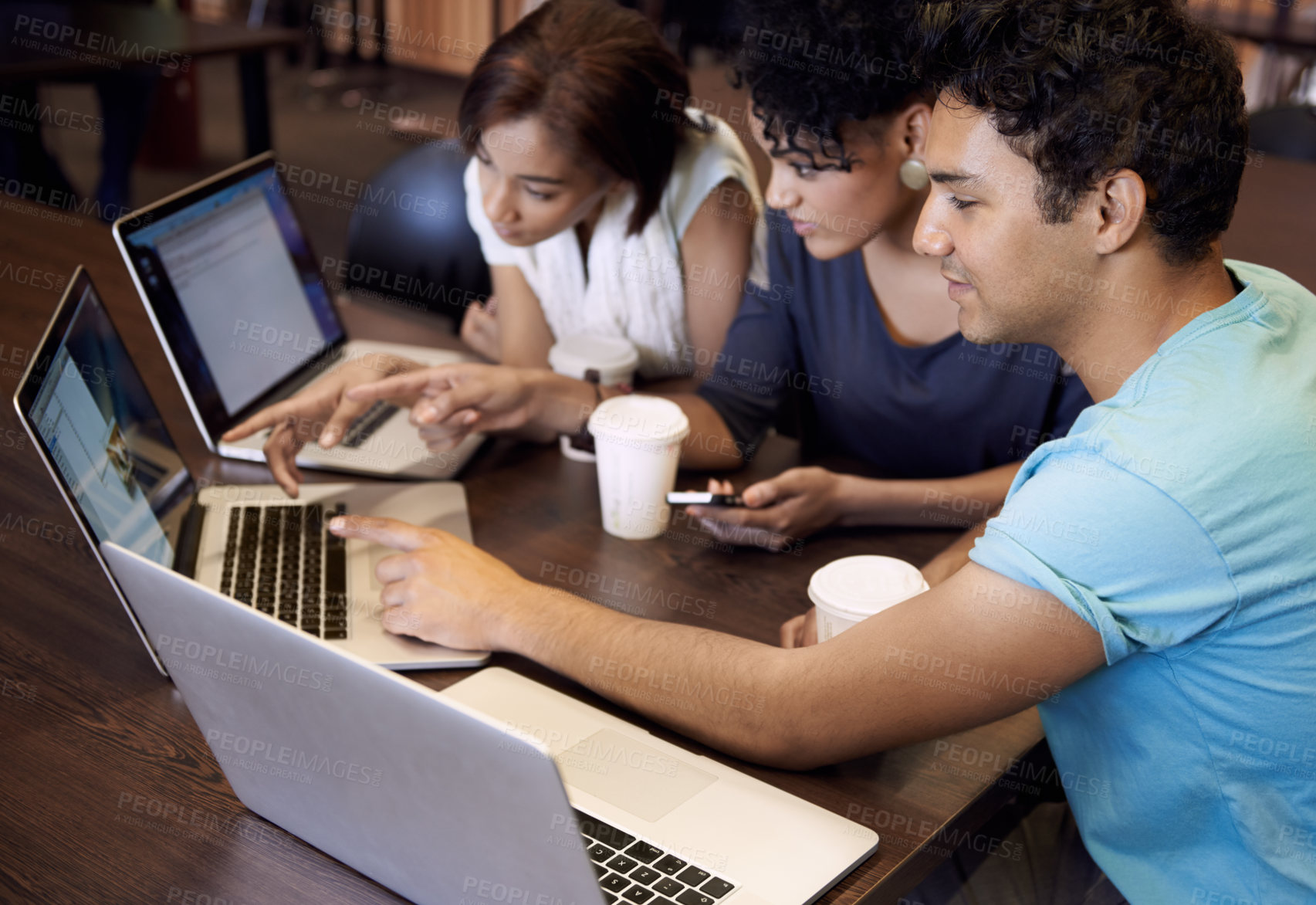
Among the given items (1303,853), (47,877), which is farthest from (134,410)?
(1303,853)

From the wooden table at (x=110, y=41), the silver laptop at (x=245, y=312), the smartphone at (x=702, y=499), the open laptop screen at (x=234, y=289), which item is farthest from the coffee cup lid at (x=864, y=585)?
the wooden table at (x=110, y=41)

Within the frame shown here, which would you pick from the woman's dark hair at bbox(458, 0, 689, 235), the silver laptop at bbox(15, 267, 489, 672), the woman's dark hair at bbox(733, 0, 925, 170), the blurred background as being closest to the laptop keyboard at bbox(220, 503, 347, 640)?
the silver laptop at bbox(15, 267, 489, 672)

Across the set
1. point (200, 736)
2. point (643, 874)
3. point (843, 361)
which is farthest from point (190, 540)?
point (843, 361)

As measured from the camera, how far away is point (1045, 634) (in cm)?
85

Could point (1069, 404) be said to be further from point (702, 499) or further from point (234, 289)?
point (234, 289)

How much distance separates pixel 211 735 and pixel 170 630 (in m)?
0.12

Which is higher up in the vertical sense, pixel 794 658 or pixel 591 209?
pixel 591 209

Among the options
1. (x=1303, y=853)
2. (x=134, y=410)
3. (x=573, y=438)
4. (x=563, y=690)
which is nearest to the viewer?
(x=1303, y=853)

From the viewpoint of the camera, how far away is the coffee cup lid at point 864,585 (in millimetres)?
1020

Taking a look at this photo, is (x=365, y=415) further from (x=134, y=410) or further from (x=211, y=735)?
(x=211, y=735)

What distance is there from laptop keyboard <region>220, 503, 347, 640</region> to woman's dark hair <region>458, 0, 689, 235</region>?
1.89ft

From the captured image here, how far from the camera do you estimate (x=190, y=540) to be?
121 cm

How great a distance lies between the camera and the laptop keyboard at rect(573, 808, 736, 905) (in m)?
0.81

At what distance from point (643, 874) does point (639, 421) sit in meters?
0.56
